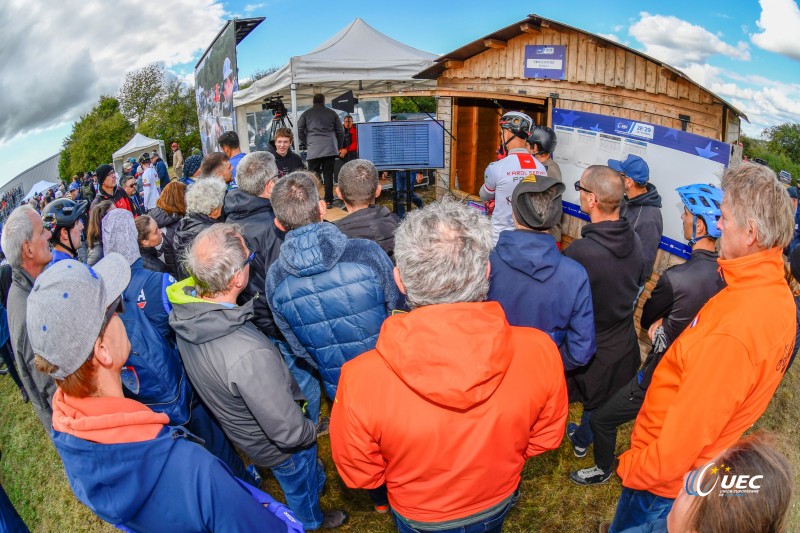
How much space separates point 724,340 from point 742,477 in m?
0.80

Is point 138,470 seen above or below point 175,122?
below

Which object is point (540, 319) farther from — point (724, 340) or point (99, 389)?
point (99, 389)

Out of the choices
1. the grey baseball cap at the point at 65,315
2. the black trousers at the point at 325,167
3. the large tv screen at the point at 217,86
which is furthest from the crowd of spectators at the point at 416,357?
the large tv screen at the point at 217,86

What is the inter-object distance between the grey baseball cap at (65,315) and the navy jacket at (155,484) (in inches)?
8.8

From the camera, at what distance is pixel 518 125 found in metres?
4.75

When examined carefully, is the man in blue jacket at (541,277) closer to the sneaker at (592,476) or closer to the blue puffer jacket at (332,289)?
the blue puffer jacket at (332,289)

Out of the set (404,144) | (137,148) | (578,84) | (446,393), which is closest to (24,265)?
(446,393)

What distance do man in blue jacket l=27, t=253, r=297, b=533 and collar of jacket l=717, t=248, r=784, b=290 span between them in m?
1.99

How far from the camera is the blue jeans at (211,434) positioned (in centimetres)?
297

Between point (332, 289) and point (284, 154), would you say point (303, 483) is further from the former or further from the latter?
point (284, 154)

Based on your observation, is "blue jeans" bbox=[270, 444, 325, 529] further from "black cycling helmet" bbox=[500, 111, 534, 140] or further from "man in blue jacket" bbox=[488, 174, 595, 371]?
"black cycling helmet" bbox=[500, 111, 534, 140]

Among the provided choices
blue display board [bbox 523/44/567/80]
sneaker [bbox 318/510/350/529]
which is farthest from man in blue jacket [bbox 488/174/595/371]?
blue display board [bbox 523/44/567/80]

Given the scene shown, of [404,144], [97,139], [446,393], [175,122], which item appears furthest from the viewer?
[97,139]

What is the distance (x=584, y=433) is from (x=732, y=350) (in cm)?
201
